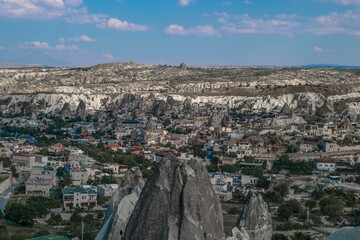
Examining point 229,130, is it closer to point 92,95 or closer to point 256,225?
point 92,95

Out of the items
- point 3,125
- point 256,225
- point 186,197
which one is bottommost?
point 3,125

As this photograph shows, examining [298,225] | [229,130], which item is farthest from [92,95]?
[298,225]

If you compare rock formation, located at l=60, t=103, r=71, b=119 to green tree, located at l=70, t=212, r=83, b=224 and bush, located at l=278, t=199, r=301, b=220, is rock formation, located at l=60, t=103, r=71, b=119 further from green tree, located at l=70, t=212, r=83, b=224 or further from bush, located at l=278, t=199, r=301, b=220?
bush, located at l=278, t=199, r=301, b=220

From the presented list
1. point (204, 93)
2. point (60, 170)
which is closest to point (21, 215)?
point (60, 170)

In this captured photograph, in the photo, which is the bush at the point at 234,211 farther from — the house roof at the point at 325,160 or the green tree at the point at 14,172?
the green tree at the point at 14,172

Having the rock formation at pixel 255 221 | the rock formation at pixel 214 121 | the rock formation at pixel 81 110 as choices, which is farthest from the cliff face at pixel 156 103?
the rock formation at pixel 255 221

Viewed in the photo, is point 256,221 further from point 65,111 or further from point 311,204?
point 65,111

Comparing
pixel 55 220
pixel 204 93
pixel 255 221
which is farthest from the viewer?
pixel 204 93

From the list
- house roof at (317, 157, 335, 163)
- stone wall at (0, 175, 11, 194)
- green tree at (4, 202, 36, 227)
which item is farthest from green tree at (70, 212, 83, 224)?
house roof at (317, 157, 335, 163)

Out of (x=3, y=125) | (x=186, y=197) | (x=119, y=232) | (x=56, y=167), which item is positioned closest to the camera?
(x=186, y=197)
